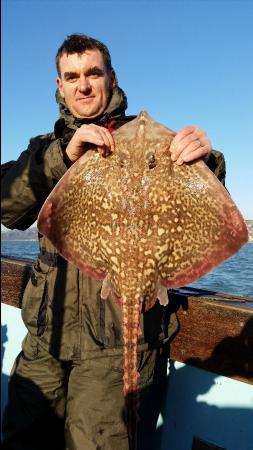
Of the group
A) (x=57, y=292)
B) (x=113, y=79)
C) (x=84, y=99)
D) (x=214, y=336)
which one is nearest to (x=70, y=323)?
(x=57, y=292)

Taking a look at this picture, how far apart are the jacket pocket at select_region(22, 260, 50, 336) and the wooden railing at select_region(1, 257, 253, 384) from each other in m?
1.20

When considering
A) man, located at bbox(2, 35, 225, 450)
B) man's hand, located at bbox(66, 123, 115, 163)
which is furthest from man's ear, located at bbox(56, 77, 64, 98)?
man's hand, located at bbox(66, 123, 115, 163)

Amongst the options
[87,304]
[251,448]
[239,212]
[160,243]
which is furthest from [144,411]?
[239,212]

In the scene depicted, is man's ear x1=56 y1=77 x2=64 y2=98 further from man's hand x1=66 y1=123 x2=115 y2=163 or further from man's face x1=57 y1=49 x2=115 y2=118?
man's hand x1=66 y1=123 x2=115 y2=163

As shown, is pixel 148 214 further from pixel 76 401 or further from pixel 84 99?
pixel 76 401

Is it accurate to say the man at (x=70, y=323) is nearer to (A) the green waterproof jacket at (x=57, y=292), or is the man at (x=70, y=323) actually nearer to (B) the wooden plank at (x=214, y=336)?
(A) the green waterproof jacket at (x=57, y=292)

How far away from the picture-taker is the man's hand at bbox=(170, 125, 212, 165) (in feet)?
7.82

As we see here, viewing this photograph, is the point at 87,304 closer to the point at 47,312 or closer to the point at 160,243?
the point at 47,312

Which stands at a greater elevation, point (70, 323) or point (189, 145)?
point (189, 145)

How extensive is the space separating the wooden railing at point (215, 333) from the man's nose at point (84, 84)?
2.06 meters

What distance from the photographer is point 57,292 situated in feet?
10.5

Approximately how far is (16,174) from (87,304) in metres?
1.16

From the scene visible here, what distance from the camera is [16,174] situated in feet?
9.84

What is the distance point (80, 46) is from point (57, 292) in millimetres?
2127
